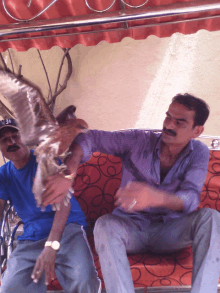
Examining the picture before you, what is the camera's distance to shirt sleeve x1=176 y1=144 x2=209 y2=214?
1102 mm

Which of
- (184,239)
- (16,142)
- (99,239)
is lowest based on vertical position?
(184,239)

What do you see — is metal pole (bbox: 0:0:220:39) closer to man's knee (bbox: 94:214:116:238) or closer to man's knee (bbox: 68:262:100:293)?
man's knee (bbox: 94:214:116:238)

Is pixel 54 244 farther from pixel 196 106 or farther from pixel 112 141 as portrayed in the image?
pixel 196 106

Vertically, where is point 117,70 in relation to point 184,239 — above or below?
above

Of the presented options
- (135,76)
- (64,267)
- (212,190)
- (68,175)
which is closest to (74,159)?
(68,175)

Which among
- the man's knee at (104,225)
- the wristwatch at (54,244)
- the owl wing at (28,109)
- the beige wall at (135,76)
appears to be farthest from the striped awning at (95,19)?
the beige wall at (135,76)

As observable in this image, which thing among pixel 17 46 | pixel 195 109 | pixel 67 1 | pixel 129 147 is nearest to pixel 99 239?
pixel 129 147

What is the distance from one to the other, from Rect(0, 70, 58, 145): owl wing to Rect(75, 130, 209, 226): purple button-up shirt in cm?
42

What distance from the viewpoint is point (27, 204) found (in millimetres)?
1379

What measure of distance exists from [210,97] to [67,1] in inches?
77.1

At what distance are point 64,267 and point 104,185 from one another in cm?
72

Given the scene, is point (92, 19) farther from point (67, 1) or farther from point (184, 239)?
point (184, 239)

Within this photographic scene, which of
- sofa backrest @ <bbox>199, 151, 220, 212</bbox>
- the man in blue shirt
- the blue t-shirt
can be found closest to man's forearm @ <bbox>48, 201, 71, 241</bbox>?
the man in blue shirt

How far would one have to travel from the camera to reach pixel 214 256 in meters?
0.93
